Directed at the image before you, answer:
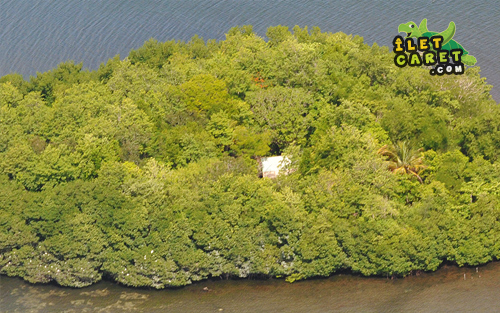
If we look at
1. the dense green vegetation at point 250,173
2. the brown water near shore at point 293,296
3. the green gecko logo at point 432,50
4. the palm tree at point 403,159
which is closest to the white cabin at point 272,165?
the dense green vegetation at point 250,173

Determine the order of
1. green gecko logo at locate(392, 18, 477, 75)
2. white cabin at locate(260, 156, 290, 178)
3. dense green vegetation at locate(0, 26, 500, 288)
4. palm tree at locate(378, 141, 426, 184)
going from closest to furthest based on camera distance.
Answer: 1. dense green vegetation at locate(0, 26, 500, 288)
2. palm tree at locate(378, 141, 426, 184)
3. white cabin at locate(260, 156, 290, 178)
4. green gecko logo at locate(392, 18, 477, 75)

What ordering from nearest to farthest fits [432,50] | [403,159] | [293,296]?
[293,296] < [403,159] < [432,50]

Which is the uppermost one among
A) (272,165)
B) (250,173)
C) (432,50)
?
(432,50)

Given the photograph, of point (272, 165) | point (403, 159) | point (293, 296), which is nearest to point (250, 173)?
point (272, 165)

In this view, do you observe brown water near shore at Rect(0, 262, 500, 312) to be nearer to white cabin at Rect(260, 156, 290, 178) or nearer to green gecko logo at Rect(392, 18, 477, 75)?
white cabin at Rect(260, 156, 290, 178)

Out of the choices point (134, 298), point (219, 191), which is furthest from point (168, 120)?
point (134, 298)

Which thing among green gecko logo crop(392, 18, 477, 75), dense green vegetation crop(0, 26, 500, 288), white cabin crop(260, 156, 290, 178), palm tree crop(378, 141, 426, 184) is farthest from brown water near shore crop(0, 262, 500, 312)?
green gecko logo crop(392, 18, 477, 75)

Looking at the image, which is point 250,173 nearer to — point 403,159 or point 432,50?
point 403,159
